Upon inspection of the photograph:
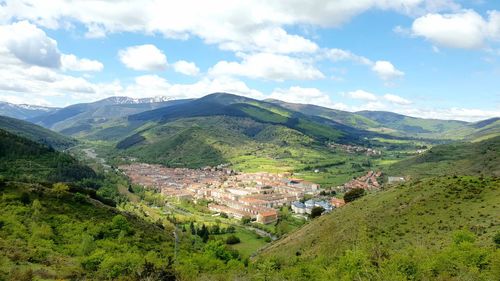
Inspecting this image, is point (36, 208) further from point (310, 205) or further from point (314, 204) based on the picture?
point (314, 204)

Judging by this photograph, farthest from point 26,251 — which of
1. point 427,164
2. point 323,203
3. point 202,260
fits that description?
point 427,164

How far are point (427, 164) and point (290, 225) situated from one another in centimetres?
10179

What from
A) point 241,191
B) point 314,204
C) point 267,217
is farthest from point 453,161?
point 267,217

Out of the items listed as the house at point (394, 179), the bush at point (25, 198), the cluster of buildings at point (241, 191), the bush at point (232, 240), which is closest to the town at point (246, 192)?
the cluster of buildings at point (241, 191)

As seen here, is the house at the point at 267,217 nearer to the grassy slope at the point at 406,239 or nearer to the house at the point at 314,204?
the house at the point at 314,204

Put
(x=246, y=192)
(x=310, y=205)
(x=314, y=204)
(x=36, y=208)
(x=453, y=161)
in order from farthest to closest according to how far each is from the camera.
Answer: (x=453, y=161), (x=246, y=192), (x=310, y=205), (x=314, y=204), (x=36, y=208)

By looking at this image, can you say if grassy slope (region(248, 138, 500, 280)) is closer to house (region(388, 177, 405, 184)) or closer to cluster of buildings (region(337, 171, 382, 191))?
cluster of buildings (region(337, 171, 382, 191))

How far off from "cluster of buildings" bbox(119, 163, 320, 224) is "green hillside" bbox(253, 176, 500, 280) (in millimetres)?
56597

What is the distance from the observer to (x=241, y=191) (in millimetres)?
168000

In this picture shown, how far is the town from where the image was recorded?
13075 centimetres

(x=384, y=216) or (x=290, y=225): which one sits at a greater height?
(x=384, y=216)

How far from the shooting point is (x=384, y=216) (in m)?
61.3

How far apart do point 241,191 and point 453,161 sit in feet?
320

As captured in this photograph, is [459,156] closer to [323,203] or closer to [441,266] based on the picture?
[323,203]
